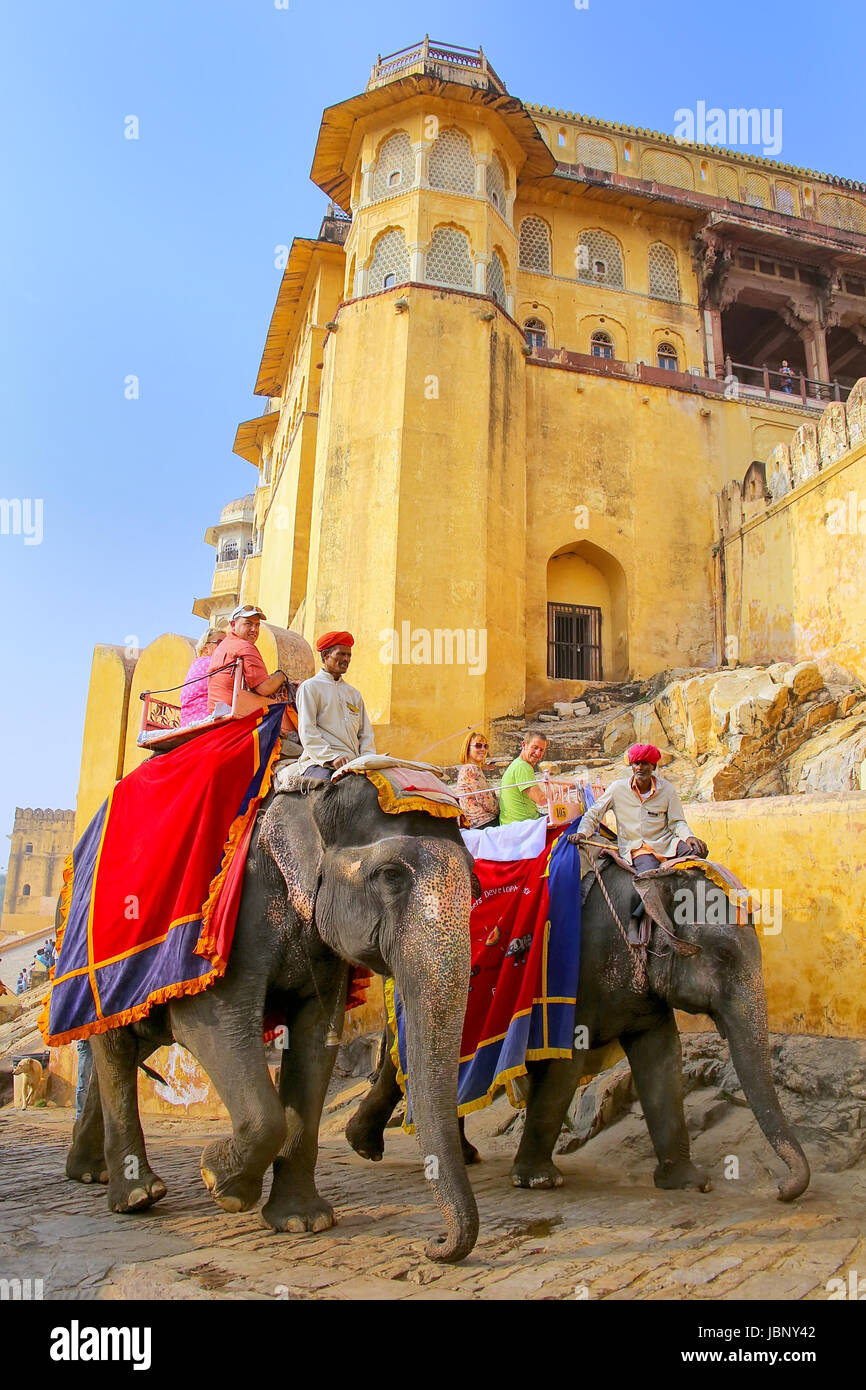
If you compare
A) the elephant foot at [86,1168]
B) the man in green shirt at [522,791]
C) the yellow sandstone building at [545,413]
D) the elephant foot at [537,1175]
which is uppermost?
the yellow sandstone building at [545,413]

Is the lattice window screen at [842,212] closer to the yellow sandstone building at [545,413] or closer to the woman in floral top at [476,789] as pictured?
the yellow sandstone building at [545,413]

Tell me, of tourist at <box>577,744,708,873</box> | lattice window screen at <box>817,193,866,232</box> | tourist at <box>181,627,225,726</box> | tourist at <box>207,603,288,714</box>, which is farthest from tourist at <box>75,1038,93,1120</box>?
lattice window screen at <box>817,193,866,232</box>

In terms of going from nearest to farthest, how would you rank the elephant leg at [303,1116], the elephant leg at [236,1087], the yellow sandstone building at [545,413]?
the elephant leg at [236,1087] → the elephant leg at [303,1116] → the yellow sandstone building at [545,413]

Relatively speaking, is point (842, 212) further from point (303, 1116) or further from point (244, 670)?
point (303, 1116)

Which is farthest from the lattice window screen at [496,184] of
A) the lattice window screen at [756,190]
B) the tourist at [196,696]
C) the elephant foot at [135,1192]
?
the elephant foot at [135,1192]

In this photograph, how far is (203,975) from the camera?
4562mm

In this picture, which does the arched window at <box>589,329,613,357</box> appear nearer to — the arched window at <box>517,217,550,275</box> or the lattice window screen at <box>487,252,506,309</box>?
the arched window at <box>517,217,550,275</box>

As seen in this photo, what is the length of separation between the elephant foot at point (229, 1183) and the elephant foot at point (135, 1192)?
525 mm

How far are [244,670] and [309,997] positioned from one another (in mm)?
1879

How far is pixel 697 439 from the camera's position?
70.0 ft

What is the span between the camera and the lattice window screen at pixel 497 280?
1980 centimetres
